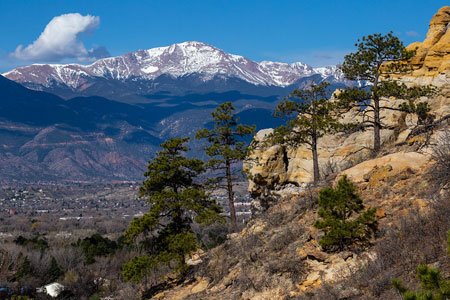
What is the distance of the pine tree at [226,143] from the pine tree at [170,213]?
383cm

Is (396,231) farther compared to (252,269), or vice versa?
(252,269)

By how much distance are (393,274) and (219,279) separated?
31.0 ft

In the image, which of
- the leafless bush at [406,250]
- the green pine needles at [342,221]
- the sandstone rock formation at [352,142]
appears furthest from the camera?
the sandstone rock formation at [352,142]

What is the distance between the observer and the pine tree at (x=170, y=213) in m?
23.2

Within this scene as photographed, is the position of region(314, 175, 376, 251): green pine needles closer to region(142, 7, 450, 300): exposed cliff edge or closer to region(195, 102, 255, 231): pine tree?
region(142, 7, 450, 300): exposed cliff edge

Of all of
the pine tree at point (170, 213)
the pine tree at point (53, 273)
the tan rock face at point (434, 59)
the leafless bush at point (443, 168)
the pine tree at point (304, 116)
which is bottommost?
the pine tree at point (53, 273)

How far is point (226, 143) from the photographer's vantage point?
106 feet

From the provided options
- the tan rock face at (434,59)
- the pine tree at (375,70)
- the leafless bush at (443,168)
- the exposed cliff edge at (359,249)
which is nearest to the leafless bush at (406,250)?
the exposed cliff edge at (359,249)

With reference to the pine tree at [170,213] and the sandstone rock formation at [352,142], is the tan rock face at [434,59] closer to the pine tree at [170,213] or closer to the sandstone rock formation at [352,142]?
the sandstone rock formation at [352,142]

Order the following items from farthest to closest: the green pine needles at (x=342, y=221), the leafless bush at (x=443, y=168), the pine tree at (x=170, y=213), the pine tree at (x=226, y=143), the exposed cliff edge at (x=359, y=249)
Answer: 1. the pine tree at (x=226, y=143)
2. the pine tree at (x=170, y=213)
3. the leafless bush at (x=443, y=168)
4. the green pine needles at (x=342, y=221)
5. the exposed cliff edge at (x=359, y=249)

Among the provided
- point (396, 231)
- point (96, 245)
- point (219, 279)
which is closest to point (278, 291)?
point (396, 231)

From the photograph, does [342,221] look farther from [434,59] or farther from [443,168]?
[434,59]

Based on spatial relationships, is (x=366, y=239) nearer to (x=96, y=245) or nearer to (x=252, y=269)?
(x=252, y=269)

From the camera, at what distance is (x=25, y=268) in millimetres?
51875
